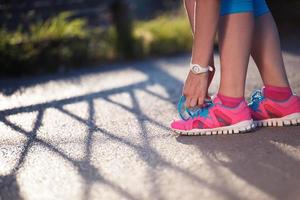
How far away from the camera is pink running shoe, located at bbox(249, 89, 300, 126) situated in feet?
8.75

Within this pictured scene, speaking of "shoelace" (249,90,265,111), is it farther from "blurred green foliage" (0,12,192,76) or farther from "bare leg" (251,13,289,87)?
"blurred green foliage" (0,12,192,76)

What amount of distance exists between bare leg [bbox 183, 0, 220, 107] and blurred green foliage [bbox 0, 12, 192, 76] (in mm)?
3510

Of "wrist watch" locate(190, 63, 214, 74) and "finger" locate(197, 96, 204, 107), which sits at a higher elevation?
"wrist watch" locate(190, 63, 214, 74)

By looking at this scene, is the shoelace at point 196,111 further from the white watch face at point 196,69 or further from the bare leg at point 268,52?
the bare leg at point 268,52

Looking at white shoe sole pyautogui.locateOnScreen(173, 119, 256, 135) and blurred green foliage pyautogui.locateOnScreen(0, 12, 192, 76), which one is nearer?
white shoe sole pyautogui.locateOnScreen(173, 119, 256, 135)

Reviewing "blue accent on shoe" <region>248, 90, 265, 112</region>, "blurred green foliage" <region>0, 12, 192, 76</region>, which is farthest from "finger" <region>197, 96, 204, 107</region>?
"blurred green foliage" <region>0, 12, 192, 76</region>

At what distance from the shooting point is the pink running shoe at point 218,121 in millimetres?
2584

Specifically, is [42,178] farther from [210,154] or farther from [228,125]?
[228,125]

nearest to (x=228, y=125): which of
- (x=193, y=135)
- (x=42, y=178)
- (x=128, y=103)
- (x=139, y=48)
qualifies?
(x=193, y=135)

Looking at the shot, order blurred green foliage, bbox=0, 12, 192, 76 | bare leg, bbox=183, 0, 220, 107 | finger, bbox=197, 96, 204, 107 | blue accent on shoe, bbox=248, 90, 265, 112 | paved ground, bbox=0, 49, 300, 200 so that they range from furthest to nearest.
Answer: blurred green foliage, bbox=0, 12, 192, 76
blue accent on shoe, bbox=248, 90, 265, 112
finger, bbox=197, 96, 204, 107
bare leg, bbox=183, 0, 220, 107
paved ground, bbox=0, 49, 300, 200

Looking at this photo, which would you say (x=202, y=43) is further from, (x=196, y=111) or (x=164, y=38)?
(x=164, y=38)

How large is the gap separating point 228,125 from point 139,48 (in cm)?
400

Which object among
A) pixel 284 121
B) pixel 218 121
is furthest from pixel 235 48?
pixel 284 121

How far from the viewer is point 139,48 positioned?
6496mm
